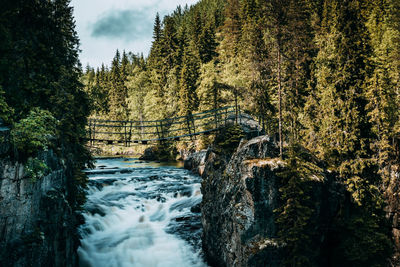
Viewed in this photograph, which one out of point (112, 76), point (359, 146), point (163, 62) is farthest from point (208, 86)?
point (112, 76)

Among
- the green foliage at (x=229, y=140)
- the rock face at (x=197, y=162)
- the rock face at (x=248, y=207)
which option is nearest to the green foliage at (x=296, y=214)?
the rock face at (x=248, y=207)

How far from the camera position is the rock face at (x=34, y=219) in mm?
5754

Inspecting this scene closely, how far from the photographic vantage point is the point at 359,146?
13.8 meters

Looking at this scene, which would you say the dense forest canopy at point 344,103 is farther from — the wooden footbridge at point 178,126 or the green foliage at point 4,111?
the green foliage at point 4,111

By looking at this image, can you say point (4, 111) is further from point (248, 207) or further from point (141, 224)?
point (141, 224)

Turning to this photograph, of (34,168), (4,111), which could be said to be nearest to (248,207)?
(34,168)

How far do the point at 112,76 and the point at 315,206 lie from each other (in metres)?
50.5

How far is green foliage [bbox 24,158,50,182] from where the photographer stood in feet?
20.5

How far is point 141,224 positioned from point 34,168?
7195mm

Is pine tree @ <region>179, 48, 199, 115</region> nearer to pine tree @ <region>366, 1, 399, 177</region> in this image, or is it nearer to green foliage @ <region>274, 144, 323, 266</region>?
pine tree @ <region>366, 1, 399, 177</region>

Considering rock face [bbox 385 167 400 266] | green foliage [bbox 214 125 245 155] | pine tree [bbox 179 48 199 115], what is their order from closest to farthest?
green foliage [bbox 214 125 245 155]
rock face [bbox 385 167 400 266]
pine tree [bbox 179 48 199 115]

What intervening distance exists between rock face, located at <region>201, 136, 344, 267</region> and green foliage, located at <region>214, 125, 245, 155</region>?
3.65ft

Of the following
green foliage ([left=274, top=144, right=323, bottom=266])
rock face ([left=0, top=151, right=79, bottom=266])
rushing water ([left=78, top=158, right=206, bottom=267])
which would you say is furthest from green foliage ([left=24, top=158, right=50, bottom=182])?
green foliage ([left=274, top=144, right=323, bottom=266])

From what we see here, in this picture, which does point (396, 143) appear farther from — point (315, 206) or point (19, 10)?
point (19, 10)
